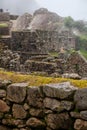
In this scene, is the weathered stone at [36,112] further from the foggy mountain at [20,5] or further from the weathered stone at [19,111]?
the foggy mountain at [20,5]

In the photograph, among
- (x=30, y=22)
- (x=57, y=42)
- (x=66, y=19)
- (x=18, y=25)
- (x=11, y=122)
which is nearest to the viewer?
(x=11, y=122)

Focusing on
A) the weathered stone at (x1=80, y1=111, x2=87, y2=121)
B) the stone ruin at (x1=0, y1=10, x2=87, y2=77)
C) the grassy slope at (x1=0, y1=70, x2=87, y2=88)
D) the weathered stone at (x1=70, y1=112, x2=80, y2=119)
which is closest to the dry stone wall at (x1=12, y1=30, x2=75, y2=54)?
the stone ruin at (x1=0, y1=10, x2=87, y2=77)

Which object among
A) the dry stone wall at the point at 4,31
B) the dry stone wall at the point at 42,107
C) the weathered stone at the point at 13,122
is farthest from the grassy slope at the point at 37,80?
the dry stone wall at the point at 4,31

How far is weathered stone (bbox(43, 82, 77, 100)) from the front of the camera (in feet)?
29.4

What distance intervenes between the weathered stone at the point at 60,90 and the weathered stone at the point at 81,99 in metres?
0.15

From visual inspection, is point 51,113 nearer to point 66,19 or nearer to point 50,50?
point 50,50

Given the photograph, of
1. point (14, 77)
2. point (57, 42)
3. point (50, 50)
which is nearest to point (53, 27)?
point (57, 42)

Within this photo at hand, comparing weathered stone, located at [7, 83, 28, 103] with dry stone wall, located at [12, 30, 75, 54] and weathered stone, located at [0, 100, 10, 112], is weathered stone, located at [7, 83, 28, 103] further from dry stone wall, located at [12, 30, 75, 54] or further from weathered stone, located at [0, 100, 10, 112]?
dry stone wall, located at [12, 30, 75, 54]

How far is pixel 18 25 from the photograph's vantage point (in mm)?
51531

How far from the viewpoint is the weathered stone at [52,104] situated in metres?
9.14

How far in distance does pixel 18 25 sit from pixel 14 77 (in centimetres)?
4134

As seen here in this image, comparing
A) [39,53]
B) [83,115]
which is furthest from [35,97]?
[39,53]

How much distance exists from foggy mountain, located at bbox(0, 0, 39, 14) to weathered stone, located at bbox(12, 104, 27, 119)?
9981 cm

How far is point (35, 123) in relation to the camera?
9.66 meters
